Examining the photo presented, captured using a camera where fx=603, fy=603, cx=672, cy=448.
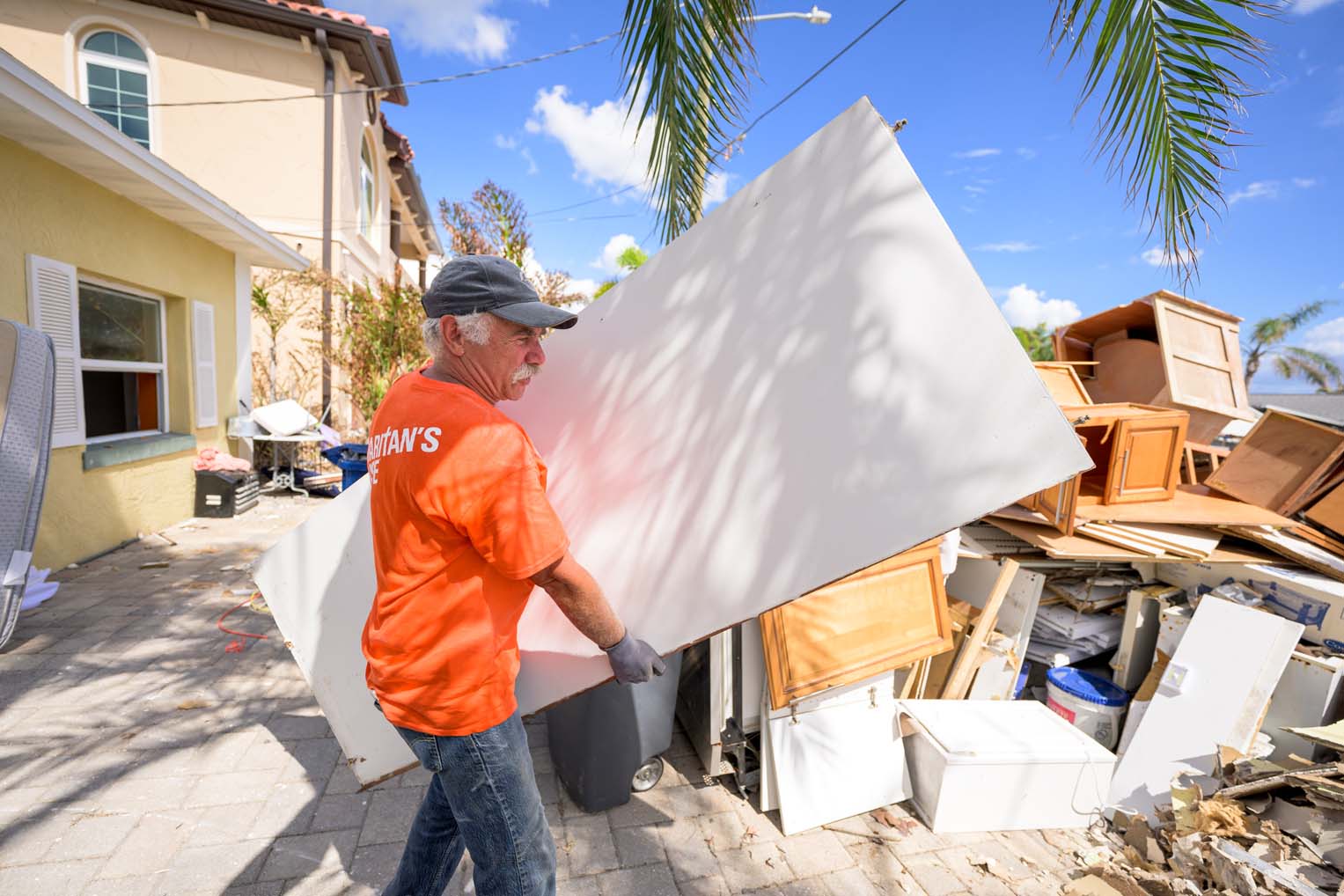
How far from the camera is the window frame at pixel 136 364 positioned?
16.4ft

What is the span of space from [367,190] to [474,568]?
43.3 feet

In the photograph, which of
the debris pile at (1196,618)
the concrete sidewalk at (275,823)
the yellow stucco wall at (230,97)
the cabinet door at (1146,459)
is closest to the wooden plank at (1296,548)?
the debris pile at (1196,618)

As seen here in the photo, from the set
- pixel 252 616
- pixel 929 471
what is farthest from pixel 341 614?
pixel 252 616

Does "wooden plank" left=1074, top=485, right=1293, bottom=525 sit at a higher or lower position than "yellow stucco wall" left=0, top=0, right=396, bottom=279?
lower

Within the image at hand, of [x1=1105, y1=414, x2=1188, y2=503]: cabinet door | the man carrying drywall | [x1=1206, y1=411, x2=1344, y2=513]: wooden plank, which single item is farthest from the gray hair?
[x1=1206, y1=411, x2=1344, y2=513]: wooden plank

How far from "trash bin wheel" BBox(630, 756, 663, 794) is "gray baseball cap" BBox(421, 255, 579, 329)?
6.32 ft

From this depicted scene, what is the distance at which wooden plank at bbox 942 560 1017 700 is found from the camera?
2.91m

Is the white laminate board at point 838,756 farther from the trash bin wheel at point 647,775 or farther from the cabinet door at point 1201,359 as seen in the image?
the cabinet door at point 1201,359

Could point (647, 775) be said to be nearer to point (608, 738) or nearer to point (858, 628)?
point (608, 738)

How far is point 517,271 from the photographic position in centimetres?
140

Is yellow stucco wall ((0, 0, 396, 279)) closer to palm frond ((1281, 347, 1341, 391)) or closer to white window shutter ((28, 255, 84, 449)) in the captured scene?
white window shutter ((28, 255, 84, 449))

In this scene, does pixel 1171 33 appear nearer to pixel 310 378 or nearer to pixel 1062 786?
pixel 1062 786

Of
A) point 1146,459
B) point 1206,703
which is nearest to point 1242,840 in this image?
point 1206,703

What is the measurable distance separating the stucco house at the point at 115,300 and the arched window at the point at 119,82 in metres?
4.09
